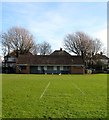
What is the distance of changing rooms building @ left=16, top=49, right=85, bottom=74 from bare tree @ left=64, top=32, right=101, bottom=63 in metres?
5.34

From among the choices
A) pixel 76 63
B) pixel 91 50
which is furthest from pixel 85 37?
pixel 76 63

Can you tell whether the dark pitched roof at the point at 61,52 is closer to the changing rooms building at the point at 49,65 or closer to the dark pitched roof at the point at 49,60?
the dark pitched roof at the point at 49,60

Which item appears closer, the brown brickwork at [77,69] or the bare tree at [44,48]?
the brown brickwork at [77,69]

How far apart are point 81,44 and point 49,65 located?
43.0 feet

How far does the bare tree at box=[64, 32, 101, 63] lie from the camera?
79.3 m

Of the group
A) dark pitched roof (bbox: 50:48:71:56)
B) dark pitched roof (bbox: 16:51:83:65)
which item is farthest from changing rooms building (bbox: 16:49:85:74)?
dark pitched roof (bbox: 50:48:71:56)

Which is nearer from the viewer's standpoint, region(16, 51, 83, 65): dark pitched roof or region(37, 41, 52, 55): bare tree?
region(16, 51, 83, 65): dark pitched roof

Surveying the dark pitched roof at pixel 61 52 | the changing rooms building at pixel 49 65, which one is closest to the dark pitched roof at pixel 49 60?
the changing rooms building at pixel 49 65

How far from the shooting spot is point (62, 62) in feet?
241

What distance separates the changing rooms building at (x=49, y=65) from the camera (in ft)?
236

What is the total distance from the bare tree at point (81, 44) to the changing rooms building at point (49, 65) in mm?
5343

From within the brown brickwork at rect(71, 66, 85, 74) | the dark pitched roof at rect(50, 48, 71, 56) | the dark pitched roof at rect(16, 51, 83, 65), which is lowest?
the brown brickwork at rect(71, 66, 85, 74)

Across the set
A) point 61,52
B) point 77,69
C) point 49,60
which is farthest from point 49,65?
point 61,52

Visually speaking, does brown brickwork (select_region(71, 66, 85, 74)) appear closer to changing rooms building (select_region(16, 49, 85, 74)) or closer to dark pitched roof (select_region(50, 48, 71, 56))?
changing rooms building (select_region(16, 49, 85, 74))
